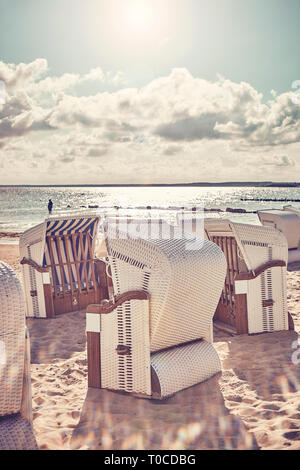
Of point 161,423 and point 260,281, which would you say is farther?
point 260,281

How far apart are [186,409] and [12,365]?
1733 millimetres

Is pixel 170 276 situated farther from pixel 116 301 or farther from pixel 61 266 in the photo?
pixel 61 266

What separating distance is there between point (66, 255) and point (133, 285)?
3.78 m

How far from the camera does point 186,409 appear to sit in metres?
3.61

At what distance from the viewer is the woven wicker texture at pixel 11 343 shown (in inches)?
103

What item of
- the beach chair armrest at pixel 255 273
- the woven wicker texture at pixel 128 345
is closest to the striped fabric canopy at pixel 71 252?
the beach chair armrest at pixel 255 273

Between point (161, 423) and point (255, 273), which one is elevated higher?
point (255, 273)

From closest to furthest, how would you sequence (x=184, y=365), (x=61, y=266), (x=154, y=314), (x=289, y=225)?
(x=154, y=314) → (x=184, y=365) → (x=61, y=266) → (x=289, y=225)

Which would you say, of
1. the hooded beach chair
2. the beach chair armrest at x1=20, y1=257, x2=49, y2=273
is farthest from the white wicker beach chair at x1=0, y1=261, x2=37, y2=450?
the hooded beach chair

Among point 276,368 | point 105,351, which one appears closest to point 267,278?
point 276,368

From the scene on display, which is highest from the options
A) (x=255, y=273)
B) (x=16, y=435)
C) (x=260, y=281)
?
(x=255, y=273)

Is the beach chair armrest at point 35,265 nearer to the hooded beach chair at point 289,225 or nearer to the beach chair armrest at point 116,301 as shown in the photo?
the beach chair armrest at point 116,301

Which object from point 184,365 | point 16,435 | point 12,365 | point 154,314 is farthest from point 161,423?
point 12,365
